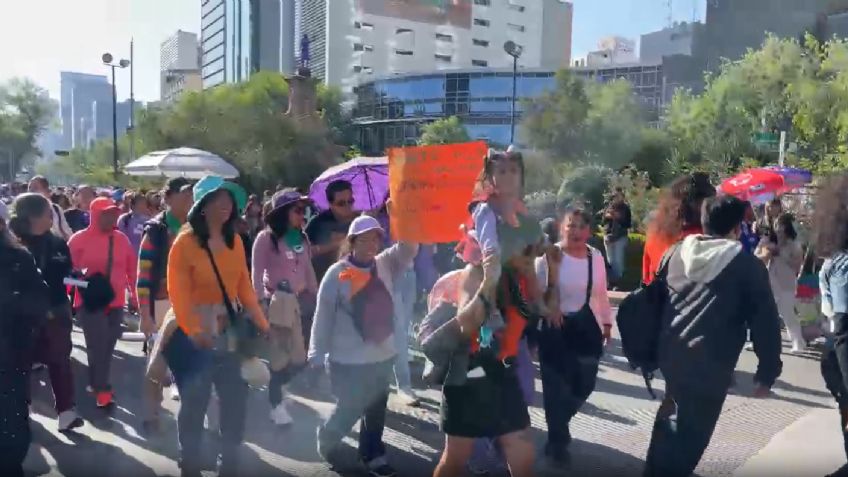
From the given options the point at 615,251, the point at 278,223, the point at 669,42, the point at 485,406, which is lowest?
the point at 615,251

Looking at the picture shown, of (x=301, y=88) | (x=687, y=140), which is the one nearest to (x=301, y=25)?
(x=301, y=88)

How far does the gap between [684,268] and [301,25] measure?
80.3 metres

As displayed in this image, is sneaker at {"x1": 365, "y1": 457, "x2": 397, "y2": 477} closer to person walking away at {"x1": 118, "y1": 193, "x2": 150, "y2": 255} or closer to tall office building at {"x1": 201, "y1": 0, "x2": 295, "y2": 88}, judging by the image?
person walking away at {"x1": 118, "y1": 193, "x2": 150, "y2": 255}

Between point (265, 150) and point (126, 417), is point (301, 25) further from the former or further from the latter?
point (126, 417)

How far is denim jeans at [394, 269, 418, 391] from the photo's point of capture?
19.5 feet

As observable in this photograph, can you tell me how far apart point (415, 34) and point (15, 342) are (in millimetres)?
53956

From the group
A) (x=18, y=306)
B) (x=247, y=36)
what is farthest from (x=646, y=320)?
(x=247, y=36)

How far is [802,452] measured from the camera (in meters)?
5.02

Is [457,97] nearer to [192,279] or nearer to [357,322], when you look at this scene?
[357,322]

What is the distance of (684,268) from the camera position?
11.8 feet

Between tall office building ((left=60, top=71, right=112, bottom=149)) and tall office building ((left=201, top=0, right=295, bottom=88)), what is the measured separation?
14321mm

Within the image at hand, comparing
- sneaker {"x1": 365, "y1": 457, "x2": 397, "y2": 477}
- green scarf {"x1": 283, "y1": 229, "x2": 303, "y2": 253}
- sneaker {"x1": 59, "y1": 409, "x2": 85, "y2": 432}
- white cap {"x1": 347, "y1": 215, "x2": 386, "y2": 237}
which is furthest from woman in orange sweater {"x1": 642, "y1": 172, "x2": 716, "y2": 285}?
sneaker {"x1": 59, "y1": 409, "x2": 85, "y2": 432}

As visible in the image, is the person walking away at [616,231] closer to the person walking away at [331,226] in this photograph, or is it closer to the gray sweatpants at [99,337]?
the person walking away at [331,226]

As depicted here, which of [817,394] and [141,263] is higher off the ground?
[141,263]
